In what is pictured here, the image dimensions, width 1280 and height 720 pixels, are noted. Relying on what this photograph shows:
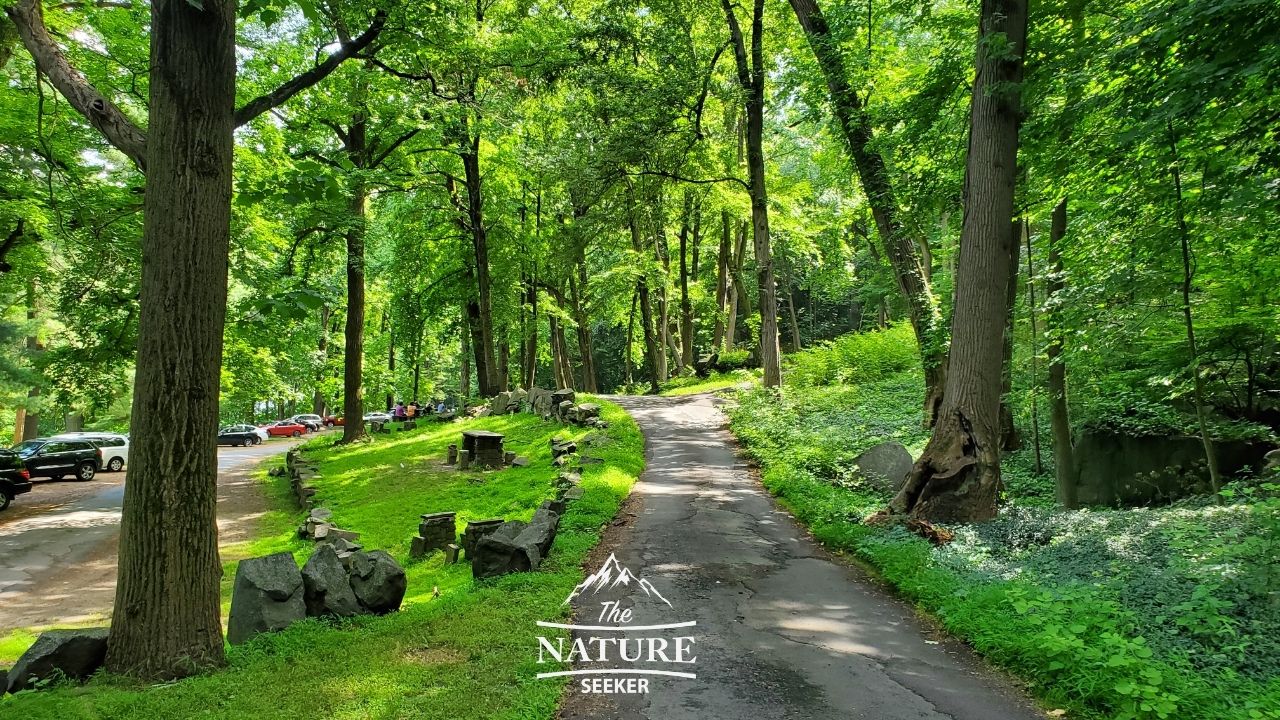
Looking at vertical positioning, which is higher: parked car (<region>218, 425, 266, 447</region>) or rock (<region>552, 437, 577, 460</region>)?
rock (<region>552, 437, 577, 460</region>)

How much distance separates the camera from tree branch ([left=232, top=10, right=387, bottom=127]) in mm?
4957

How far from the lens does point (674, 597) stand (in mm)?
5812

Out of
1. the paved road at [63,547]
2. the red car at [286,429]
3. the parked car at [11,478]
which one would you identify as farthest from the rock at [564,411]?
the red car at [286,429]

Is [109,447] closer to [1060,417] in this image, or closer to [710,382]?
[710,382]

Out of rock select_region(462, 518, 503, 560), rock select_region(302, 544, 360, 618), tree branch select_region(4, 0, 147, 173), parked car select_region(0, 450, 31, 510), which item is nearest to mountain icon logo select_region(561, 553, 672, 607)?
rock select_region(462, 518, 503, 560)

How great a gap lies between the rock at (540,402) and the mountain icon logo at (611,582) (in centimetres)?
1169

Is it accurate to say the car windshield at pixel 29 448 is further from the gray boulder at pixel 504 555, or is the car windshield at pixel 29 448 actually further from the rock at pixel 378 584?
the gray boulder at pixel 504 555

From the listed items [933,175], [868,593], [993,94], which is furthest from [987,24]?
[868,593]

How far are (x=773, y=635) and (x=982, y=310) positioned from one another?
4.79 metres

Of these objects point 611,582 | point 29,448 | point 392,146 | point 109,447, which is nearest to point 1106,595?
point 611,582

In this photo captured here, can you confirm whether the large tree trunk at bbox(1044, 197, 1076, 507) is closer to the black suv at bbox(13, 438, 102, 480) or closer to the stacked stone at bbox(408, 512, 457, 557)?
the stacked stone at bbox(408, 512, 457, 557)

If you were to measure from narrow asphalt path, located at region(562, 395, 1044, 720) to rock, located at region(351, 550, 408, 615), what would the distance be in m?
1.64

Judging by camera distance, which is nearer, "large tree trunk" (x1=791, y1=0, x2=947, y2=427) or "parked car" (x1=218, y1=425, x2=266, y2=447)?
"large tree trunk" (x1=791, y1=0, x2=947, y2=427)

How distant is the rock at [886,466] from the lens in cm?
909
